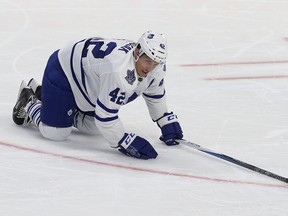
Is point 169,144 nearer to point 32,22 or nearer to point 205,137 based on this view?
point 205,137

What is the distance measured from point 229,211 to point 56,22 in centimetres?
352

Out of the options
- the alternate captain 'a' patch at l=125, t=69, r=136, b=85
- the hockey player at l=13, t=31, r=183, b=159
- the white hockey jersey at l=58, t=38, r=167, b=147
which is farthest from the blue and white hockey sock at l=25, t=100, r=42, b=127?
the alternate captain 'a' patch at l=125, t=69, r=136, b=85

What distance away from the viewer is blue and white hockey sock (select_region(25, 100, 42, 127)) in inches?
156

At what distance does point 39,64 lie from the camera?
5.16m

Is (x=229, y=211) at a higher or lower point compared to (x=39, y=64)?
Answer: higher

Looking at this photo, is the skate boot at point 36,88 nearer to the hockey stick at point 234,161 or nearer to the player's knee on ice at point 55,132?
the player's knee on ice at point 55,132

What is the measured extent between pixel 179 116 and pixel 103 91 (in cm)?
93

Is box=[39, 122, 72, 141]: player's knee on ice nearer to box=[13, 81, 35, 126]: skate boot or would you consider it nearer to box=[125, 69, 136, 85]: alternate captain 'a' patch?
box=[13, 81, 35, 126]: skate boot

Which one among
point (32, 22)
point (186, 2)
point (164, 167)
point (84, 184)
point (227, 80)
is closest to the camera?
point (84, 184)

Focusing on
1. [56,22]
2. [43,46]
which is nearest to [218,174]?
[43,46]

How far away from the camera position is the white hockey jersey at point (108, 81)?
343 cm

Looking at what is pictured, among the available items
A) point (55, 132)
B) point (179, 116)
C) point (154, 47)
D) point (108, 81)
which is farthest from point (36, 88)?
point (154, 47)

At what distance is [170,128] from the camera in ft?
12.5

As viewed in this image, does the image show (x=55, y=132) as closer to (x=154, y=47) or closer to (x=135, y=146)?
(x=135, y=146)
